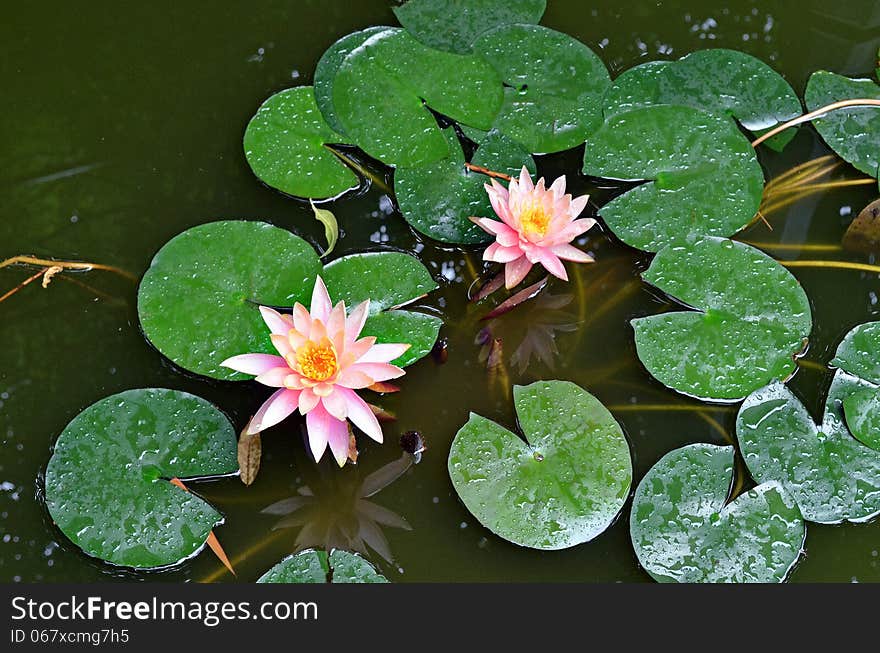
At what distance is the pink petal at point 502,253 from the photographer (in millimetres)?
1802

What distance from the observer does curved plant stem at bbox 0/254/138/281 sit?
195 centimetres

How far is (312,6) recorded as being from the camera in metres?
2.30

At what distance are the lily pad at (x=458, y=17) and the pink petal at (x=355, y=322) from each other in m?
0.90

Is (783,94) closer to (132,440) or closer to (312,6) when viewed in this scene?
(312,6)

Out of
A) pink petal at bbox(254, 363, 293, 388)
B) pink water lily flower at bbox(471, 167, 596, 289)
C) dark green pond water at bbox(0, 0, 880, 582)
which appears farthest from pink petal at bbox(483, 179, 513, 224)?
pink petal at bbox(254, 363, 293, 388)

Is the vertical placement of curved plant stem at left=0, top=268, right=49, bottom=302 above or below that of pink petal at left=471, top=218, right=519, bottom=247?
below

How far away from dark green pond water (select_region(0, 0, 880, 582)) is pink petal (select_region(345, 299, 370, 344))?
0.91 ft

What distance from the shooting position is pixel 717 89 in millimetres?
2127

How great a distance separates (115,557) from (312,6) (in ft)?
5.43

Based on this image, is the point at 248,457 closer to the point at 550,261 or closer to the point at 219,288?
the point at 219,288

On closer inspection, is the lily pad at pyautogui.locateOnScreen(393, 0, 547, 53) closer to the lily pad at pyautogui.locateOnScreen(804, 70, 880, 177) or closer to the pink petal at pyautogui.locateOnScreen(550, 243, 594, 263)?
the pink petal at pyautogui.locateOnScreen(550, 243, 594, 263)

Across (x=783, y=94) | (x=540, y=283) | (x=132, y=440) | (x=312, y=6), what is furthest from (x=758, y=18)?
(x=132, y=440)

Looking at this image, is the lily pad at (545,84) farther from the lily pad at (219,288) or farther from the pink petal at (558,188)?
the lily pad at (219,288)

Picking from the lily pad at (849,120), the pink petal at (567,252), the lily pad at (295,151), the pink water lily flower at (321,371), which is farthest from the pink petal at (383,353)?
the lily pad at (849,120)
